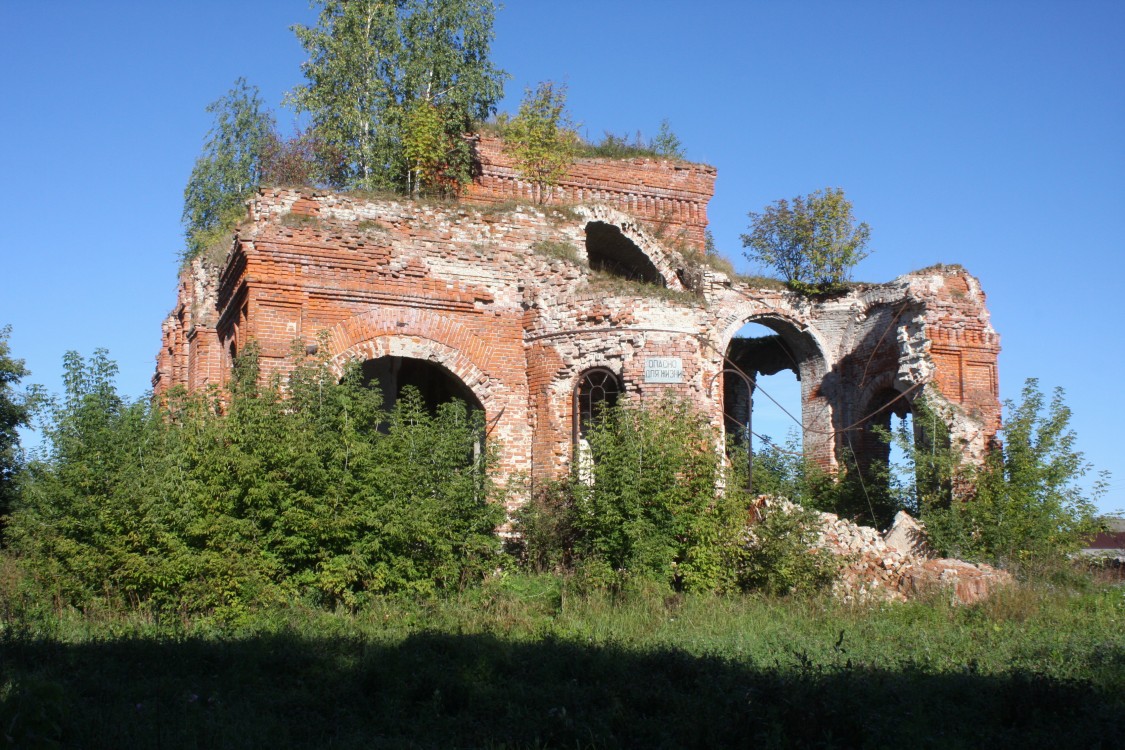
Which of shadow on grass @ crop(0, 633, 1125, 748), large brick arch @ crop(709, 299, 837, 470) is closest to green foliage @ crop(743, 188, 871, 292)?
large brick arch @ crop(709, 299, 837, 470)

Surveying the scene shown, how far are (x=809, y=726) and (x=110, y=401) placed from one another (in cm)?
875

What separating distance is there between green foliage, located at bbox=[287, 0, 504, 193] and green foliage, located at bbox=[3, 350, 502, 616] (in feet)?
41.5

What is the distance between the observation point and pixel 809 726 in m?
6.69

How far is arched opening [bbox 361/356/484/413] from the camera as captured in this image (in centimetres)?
1727

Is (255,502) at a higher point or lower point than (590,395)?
lower

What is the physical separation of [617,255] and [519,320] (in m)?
5.11

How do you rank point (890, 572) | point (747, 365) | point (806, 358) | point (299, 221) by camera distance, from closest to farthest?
point (890, 572) < point (299, 221) < point (806, 358) < point (747, 365)

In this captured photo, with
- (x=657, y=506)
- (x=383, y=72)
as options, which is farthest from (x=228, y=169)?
(x=657, y=506)

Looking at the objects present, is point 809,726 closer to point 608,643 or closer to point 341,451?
point 608,643

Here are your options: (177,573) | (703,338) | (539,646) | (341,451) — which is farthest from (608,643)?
(703,338)

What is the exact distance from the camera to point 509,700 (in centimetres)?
771

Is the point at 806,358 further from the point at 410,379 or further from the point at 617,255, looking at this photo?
the point at 410,379

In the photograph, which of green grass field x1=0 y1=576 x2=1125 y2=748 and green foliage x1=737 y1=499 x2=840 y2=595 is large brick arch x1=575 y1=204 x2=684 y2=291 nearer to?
green foliage x1=737 y1=499 x2=840 y2=595

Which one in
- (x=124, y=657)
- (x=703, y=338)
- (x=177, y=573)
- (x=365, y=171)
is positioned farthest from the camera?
(x=365, y=171)
